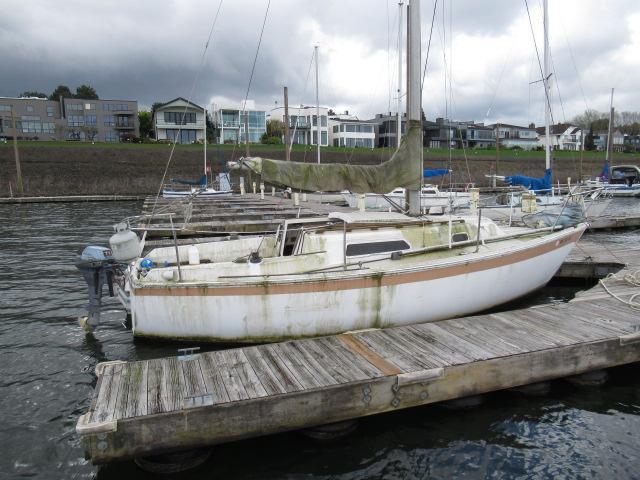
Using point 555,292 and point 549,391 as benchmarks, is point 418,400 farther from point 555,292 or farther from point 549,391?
point 555,292

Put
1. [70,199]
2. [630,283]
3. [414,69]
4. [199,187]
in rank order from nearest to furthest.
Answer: [414,69] → [630,283] → [70,199] → [199,187]

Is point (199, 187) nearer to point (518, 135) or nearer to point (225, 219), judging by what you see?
point (225, 219)

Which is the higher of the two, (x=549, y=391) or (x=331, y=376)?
(x=331, y=376)

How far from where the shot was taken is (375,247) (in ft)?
30.2

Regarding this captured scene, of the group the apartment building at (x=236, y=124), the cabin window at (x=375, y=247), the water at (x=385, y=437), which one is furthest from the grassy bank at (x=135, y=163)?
the water at (x=385, y=437)

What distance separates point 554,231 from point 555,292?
2.23 meters

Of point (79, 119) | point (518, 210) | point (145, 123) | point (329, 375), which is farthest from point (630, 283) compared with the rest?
point (79, 119)

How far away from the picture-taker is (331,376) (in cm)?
608

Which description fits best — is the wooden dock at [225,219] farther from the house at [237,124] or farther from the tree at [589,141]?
the tree at [589,141]

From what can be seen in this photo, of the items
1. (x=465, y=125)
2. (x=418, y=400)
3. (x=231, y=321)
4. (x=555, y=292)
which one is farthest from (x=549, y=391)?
(x=465, y=125)

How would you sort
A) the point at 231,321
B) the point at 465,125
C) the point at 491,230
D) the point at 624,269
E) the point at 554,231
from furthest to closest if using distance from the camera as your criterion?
the point at 465,125
the point at 624,269
the point at 554,231
the point at 491,230
the point at 231,321

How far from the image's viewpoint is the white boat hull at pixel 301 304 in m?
7.87

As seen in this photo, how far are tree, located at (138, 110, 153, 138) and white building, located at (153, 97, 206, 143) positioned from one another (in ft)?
43.5

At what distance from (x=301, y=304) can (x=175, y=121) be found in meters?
70.0
